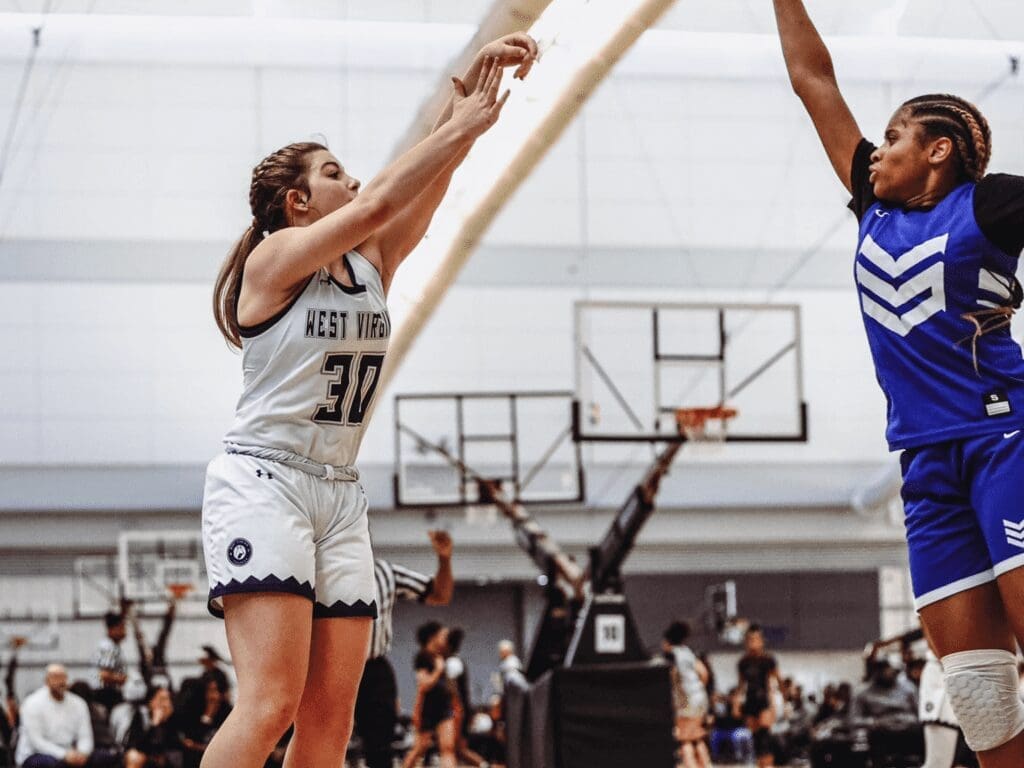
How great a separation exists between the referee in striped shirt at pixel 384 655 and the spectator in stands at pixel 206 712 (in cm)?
287

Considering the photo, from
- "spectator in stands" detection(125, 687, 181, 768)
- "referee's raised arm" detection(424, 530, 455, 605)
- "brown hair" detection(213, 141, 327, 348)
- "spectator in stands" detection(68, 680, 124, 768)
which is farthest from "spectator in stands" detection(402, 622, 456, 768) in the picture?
"brown hair" detection(213, 141, 327, 348)

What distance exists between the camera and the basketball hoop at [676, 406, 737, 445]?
52.4 feet

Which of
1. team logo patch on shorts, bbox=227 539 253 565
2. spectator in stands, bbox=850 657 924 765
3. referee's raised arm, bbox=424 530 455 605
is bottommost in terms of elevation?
spectator in stands, bbox=850 657 924 765

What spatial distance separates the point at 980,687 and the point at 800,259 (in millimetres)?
19779

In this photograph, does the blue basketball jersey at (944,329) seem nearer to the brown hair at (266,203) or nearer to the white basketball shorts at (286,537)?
the white basketball shorts at (286,537)

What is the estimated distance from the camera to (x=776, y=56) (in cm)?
1712

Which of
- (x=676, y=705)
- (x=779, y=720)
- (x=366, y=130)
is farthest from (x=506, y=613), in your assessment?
(x=676, y=705)

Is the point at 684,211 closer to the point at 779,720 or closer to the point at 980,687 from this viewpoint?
the point at 779,720

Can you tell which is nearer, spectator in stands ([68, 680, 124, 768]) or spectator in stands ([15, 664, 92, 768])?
spectator in stands ([15, 664, 92, 768])

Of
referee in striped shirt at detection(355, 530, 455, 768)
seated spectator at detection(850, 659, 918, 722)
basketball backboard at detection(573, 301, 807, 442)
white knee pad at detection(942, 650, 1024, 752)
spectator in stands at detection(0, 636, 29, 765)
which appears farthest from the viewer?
basketball backboard at detection(573, 301, 807, 442)

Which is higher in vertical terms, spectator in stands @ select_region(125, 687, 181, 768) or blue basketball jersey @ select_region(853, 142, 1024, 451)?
blue basketball jersey @ select_region(853, 142, 1024, 451)

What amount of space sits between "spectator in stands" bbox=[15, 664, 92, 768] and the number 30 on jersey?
1068cm

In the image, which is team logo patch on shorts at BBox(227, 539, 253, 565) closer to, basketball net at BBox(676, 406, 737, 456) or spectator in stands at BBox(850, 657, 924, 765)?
spectator in stands at BBox(850, 657, 924, 765)

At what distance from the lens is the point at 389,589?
25.6ft
